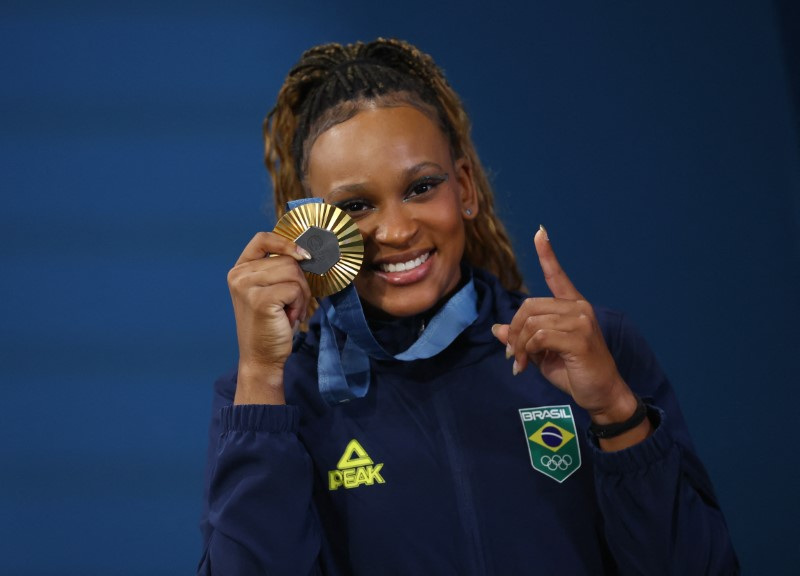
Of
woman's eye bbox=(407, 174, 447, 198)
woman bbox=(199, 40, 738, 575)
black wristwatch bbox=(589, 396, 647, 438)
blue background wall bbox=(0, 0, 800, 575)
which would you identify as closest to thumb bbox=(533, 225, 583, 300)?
woman bbox=(199, 40, 738, 575)

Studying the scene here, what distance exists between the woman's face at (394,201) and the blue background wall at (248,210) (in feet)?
2.06

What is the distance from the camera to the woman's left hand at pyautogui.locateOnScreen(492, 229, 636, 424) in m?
1.47

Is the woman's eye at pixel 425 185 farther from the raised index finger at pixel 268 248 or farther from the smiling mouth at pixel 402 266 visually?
the raised index finger at pixel 268 248

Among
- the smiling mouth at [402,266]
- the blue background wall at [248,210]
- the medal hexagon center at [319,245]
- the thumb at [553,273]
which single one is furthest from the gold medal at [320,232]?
the blue background wall at [248,210]

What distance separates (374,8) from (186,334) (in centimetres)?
99

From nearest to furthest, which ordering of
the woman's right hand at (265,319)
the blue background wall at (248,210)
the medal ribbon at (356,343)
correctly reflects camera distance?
the woman's right hand at (265,319) < the medal ribbon at (356,343) < the blue background wall at (248,210)

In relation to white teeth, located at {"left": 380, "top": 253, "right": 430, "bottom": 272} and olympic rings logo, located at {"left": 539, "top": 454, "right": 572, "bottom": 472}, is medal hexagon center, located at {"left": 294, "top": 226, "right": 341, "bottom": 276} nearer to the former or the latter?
white teeth, located at {"left": 380, "top": 253, "right": 430, "bottom": 272}

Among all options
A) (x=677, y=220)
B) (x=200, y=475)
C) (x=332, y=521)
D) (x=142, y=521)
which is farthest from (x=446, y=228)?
(x=142, y=521)

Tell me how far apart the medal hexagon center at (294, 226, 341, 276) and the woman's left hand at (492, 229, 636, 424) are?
38 centimetres

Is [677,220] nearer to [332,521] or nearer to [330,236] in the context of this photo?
[330,236]

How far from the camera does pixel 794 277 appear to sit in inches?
92.4

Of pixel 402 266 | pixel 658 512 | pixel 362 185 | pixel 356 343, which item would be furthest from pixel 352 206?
pixel 658 512

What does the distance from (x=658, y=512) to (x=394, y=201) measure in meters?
0.74

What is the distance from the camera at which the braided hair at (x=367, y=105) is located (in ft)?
6.13
